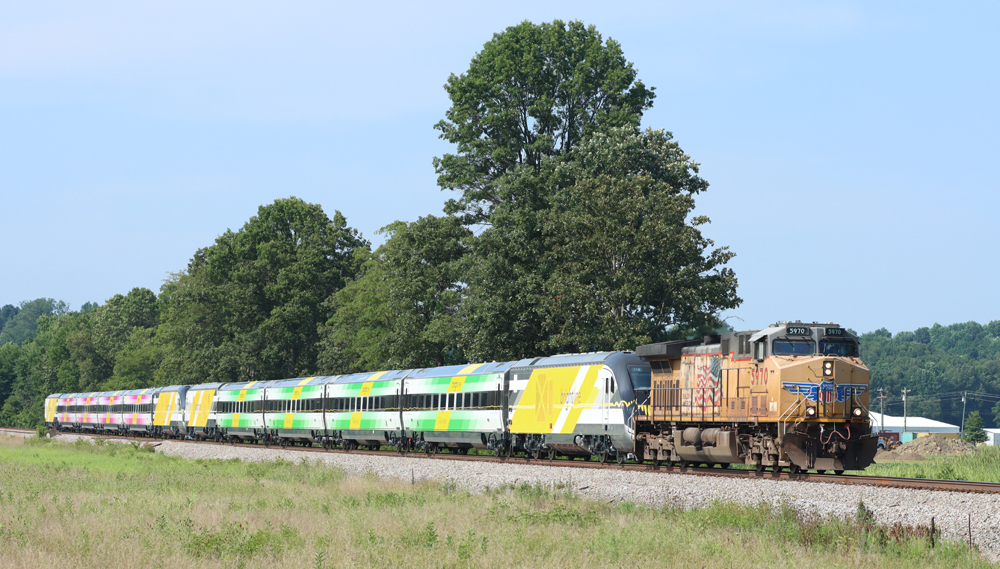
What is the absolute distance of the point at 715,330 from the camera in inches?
1855

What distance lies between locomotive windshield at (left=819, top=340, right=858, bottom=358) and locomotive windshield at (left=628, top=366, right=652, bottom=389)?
24.0 ft

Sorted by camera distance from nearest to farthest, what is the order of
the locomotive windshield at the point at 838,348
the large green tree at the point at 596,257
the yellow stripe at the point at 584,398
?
the locomotive windshield at the point at 838,348 < the yellow stripe at the point at 584,398 < the large green tree at the point at 596,257

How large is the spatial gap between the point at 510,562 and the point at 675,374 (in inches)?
598

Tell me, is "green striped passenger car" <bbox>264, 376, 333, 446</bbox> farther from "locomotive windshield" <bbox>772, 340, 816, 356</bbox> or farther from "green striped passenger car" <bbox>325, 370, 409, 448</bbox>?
"locomotive windshield" <bbox>772, 340, 816, 356</bbox>

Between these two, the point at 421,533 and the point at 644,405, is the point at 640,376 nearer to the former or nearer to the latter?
the point at 644,405

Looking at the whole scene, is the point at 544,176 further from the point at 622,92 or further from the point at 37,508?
the point at 37,508

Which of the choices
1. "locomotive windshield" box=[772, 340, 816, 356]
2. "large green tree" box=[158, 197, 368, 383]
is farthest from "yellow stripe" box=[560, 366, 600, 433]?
"large green tree" box=[158, 197, 368, 383]

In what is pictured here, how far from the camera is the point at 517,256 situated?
167 ft

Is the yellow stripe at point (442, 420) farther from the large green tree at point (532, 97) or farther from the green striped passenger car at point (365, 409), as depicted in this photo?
the large green tree at point (532, 97)

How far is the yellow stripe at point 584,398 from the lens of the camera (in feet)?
104

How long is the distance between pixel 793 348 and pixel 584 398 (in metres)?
9.17

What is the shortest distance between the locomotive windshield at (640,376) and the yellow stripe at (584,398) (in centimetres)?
135

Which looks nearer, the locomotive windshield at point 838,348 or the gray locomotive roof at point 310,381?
the locomotive windshield at point 838,348

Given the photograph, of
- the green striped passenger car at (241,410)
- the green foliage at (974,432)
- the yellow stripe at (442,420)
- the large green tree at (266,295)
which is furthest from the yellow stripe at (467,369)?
the green foliage at (974,432)
